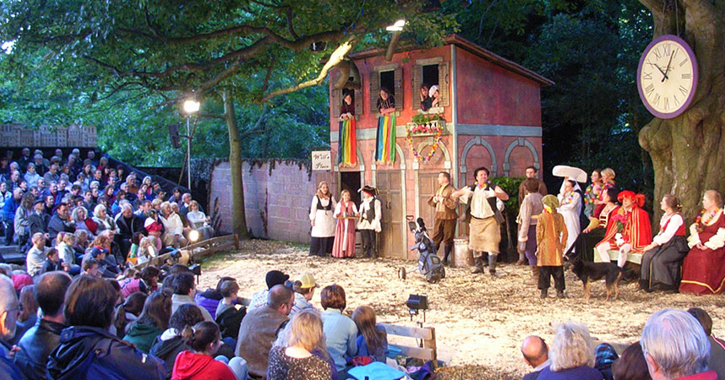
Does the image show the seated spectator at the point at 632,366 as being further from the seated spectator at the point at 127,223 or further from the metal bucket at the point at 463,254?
the seated spectator at the point at 127,223

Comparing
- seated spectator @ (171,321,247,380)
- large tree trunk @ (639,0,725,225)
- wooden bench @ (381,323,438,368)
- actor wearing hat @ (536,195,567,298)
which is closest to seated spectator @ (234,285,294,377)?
seated spectator @ (171,321,247,380)

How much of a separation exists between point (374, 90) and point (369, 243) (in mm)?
3268

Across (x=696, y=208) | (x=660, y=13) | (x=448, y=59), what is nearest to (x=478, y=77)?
(x=448, y=59)

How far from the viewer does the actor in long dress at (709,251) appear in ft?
30.4

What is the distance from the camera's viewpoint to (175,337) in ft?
14.5

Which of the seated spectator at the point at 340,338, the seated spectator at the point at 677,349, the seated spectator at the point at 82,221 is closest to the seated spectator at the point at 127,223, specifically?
the seated spectator at the point at 82,221

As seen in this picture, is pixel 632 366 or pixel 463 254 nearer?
pixel 632 366

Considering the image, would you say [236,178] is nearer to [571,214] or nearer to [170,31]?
[170,31]

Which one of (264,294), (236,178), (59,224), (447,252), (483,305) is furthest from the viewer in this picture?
(236,178)

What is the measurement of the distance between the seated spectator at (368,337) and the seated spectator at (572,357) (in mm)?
1819

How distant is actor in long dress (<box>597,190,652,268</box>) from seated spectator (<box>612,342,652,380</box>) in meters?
7.21

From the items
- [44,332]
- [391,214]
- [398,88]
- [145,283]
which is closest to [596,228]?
[391,214]

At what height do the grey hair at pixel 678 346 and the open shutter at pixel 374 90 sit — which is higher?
the open shutter at pixel 374 90

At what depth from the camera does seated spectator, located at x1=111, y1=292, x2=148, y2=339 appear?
5.20 meters
